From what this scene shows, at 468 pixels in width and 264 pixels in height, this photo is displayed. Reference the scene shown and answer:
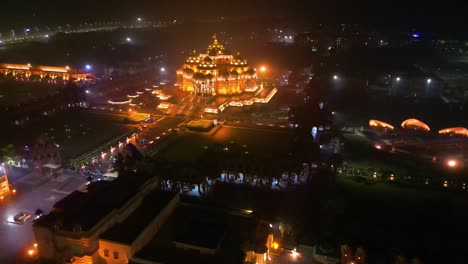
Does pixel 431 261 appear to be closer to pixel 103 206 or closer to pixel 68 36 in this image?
pixel 103 206

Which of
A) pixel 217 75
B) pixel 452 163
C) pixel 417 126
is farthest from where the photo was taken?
pixel 217 75

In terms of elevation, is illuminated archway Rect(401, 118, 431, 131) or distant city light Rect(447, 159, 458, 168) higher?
illuminated archway Rect(401, 118, 431, 131)

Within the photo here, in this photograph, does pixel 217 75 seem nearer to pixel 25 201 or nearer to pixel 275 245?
pixel 25 201

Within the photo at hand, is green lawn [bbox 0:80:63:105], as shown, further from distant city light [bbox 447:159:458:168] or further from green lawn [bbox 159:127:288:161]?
distant city light [bbox 447:159:458:168]

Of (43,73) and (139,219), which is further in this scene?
(43,73)

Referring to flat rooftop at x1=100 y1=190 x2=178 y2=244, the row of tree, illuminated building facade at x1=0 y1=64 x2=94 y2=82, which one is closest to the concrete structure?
flat rooftop at x1=100 y1=190 x2=178 y2=244

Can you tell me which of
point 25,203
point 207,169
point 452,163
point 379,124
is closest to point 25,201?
point 25,203

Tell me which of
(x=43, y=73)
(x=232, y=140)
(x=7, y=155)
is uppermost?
(x=43, y=73)
